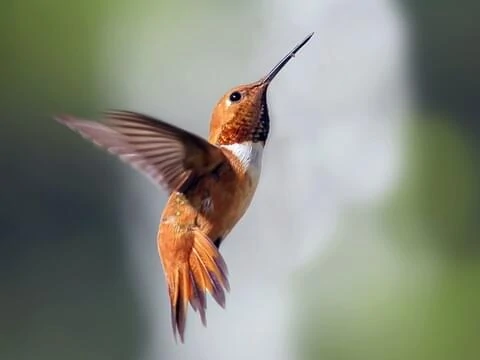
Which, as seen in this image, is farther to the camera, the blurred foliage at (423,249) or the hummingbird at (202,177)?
the blurred foliage at (423,249)

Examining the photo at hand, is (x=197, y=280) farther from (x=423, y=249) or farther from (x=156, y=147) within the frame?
(x=423, y=249)

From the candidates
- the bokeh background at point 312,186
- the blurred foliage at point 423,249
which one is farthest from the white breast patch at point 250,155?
the blurred foliage at point 423,249

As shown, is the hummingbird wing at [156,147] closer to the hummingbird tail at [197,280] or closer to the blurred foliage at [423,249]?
the hummingbird tail at [197,280]

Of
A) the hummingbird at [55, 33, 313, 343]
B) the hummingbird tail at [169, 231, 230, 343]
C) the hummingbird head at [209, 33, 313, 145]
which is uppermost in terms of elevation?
the hummingbird head at [209, 33, 313, 145]

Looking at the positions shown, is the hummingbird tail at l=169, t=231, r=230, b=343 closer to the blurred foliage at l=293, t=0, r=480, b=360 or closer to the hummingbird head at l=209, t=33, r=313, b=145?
the hummingbird head at l=209, t=33, r=313, b=145

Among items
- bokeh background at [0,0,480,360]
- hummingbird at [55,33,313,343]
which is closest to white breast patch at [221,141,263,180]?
hummingbird at [55,33,313,343]

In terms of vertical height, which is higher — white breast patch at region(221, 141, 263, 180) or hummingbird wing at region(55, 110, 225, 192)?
white breast patch at region(221, 141, 263, 180)
